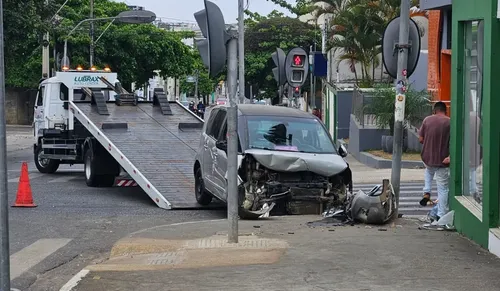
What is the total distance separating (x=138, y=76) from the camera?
184ft

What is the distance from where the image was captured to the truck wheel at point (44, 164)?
24.2m

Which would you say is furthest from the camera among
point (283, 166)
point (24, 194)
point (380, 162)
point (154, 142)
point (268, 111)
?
point (380, 162)

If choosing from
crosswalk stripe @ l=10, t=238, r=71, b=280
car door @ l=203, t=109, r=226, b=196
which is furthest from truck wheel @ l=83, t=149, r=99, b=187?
crosswalk stripe @ l=10, t=238, r=71, b=280

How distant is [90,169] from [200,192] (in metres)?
4.61

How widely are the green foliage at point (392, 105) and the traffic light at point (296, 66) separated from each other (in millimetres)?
6720

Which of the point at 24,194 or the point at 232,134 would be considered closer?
the point at 232,134

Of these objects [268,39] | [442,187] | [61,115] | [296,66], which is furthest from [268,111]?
[268,39]

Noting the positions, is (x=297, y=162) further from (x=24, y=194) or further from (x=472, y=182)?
(x=24, y=194)

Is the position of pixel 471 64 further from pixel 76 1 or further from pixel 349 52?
pixel 76 1

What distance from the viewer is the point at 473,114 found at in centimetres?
1172

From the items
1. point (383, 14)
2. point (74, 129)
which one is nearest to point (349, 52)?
point (383, 14)

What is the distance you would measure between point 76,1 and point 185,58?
8.07 metres

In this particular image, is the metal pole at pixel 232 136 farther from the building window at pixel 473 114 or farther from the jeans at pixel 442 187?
the jeans at pixel 442 187

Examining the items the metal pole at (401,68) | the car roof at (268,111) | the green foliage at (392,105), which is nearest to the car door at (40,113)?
the car roof at (268,111)
